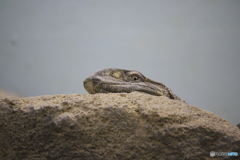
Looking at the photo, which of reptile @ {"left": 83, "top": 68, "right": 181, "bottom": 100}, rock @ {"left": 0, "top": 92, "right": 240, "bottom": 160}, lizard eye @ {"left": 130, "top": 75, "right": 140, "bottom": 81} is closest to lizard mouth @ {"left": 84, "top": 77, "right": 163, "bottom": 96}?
reptile @ {"left": 83, "top": 68, "right": 181, "bottom": 100}

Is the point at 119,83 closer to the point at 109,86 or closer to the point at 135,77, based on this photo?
the point at 109,86

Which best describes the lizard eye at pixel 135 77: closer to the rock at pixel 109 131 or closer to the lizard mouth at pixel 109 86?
the lizard mouth at pixel 109 86

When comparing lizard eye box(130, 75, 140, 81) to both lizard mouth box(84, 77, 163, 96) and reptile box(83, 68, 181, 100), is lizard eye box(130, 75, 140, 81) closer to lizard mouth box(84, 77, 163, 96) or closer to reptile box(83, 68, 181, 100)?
reptile box(83, 68, 181, 100)

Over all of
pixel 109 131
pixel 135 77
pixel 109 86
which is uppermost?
pixel 135 77

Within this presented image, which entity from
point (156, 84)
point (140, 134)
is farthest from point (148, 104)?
point (156, 84)

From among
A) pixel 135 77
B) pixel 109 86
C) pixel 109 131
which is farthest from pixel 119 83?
pixel 109 131

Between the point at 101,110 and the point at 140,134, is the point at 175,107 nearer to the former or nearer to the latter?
the point at 140,134

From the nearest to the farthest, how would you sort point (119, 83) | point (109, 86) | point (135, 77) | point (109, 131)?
point (109, 131)
point (109, 86)
point (119, 83)
point (135, 77)

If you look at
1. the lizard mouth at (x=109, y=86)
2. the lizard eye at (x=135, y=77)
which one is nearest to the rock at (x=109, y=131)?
the lizard mouth at (x=109, y=86)
